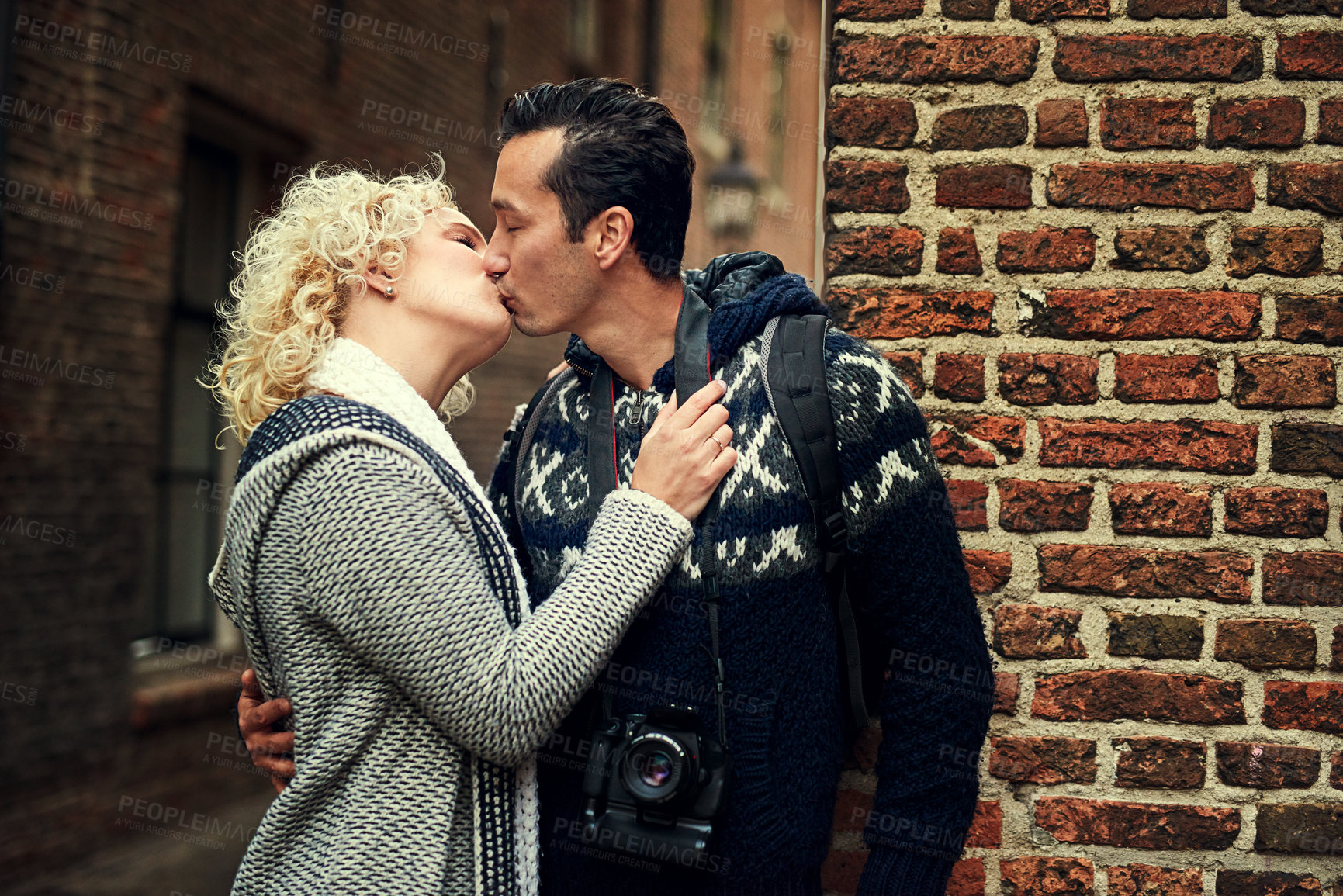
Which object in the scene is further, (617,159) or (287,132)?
(287,132)

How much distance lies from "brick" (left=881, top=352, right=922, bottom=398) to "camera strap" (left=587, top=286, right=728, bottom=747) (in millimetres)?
388

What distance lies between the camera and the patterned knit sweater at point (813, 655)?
5.41ft

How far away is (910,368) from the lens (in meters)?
1.99

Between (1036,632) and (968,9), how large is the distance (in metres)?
1.20

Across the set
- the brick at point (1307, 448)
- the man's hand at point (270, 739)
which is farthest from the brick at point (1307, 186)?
→ the man's hand at point (270, 739)

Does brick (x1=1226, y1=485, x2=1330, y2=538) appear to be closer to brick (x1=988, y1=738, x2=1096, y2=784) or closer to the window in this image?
brick (x1=988, y1=738, x2=1096, y2=784)

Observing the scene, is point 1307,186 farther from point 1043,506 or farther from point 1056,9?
point 1043,506

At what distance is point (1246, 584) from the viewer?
6.22 feet

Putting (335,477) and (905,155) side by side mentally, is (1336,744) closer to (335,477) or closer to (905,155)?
(905,155)

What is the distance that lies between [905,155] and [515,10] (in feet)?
23.5

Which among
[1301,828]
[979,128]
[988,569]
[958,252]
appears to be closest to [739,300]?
[958,252]

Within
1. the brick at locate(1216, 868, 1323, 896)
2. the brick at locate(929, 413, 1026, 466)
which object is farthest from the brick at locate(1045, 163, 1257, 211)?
the brick at locate(1216, 868, 1323, 896)

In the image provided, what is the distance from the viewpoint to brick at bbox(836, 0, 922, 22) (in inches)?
78.0

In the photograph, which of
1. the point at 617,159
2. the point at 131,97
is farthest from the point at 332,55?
the point at 617,159
